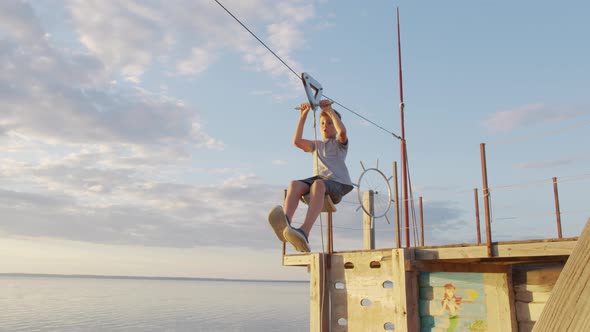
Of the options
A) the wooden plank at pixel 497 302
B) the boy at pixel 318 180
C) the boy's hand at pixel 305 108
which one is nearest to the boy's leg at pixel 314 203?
the boy at pixel 318 180

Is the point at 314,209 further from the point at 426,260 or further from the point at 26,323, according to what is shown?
the point at 26,323

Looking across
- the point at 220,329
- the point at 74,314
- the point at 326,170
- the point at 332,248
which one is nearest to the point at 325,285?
the point at 332,248

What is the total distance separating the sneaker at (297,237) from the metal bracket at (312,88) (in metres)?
1.75

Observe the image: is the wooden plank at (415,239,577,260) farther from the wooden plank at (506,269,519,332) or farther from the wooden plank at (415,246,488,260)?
the wooden plank at (506,269,519,332)

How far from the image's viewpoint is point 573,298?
0.82 metres

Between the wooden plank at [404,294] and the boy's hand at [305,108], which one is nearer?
the boy's hand at [305,108]

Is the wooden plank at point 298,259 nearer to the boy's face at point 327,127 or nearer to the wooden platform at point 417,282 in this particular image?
the wooden platform at point 417,282

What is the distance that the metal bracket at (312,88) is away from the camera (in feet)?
21.3

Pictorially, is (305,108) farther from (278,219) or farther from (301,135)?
(278,219)

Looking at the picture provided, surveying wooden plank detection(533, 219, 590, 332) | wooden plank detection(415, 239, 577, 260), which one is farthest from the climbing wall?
wooden plank detection(533, 219, 590, 332)

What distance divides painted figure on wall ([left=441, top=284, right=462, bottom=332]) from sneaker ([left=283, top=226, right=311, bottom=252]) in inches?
129

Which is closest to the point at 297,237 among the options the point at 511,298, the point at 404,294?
the point at 404,294

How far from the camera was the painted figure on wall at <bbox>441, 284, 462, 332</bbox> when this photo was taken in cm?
765

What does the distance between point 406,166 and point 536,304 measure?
3950 millimetres
